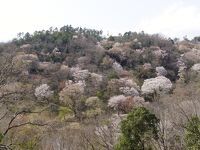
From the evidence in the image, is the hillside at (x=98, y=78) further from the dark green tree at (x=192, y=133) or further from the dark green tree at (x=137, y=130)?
the dark green tree at (x=192, y=133)

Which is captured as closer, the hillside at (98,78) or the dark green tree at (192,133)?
the dark green tree at (192,133)

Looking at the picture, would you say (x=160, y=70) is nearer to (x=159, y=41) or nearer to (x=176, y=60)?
(x=176, y=60)

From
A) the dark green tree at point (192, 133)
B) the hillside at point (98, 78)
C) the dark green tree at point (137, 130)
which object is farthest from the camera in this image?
the hillside at point (98, 78)

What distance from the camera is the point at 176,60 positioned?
2394 inches

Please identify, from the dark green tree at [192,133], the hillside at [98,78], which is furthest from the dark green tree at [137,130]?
the hillside at [98,78]

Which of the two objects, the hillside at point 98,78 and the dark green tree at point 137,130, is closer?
the dark green tree at point 137,130

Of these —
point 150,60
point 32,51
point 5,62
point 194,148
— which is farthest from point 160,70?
point 5,62

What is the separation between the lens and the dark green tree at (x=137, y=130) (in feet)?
60.4

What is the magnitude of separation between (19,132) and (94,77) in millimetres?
24288

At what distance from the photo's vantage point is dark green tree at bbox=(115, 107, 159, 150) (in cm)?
1842

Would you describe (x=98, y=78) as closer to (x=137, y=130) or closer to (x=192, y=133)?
(x=137, y=130)

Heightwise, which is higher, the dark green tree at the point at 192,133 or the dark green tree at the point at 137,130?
the dark green tree at the point at 192,133

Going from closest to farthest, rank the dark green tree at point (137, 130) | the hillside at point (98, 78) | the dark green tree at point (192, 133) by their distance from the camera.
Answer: the dark green tree at point (192, 133) < the dark green tree at point (137, 130) < the hillside at point (98, 78)

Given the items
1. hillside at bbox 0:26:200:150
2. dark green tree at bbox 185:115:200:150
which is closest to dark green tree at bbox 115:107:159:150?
dark green tree at bbox 185:115:200:150
